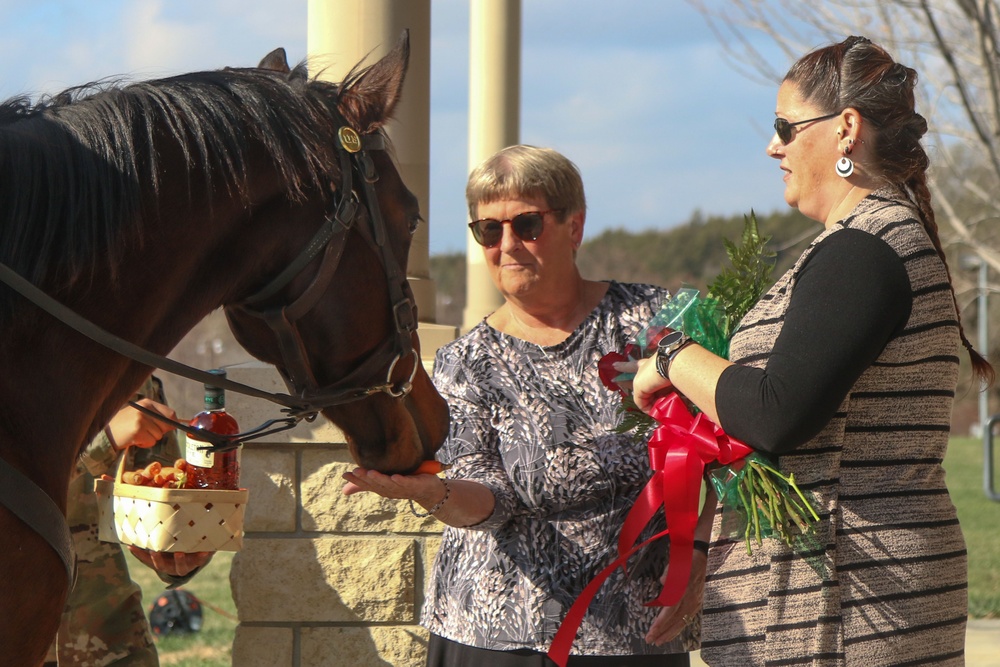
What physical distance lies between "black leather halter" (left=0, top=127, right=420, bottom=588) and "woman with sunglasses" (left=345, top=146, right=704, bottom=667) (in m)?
0.28

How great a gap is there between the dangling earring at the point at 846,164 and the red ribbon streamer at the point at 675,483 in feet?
1.95

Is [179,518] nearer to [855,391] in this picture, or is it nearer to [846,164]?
[855,391]

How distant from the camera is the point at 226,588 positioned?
9.05m

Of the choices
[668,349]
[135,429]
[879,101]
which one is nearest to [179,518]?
[135,429]

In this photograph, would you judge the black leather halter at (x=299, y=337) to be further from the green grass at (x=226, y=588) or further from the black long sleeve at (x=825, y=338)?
the green grass at (x=226, y=588)

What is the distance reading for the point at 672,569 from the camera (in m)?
2.44

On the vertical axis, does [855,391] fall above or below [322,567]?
above

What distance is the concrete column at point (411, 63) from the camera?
13.9 ft

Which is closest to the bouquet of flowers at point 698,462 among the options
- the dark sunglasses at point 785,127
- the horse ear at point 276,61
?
the dark sunglasses at point 785,127

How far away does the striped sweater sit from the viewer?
2.11 metres

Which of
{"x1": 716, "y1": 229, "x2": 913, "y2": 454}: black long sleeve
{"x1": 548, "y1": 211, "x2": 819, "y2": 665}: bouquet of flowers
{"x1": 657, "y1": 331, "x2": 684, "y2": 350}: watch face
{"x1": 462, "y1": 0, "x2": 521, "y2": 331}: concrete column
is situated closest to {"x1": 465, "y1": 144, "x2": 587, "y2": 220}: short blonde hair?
{"x1": 548, "y1": 211, "x2": 819, "y2": 665}: bouquet of flowers

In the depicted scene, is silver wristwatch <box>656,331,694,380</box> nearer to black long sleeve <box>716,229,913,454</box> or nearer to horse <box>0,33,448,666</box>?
black long sleeve <box>716,229,913,454</box>

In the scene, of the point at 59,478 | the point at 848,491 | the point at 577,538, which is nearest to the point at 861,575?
the point at 848,491

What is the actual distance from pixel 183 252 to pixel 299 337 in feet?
0.97
